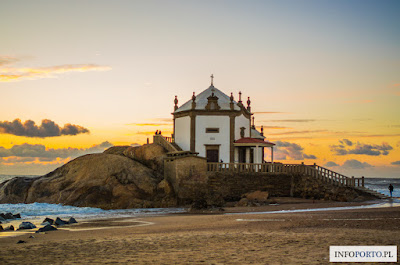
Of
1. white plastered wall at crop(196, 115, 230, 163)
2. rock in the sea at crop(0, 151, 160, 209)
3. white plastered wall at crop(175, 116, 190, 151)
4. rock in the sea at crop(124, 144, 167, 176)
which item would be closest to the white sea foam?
rock in the sea at crop(0, 151, 160, 209)

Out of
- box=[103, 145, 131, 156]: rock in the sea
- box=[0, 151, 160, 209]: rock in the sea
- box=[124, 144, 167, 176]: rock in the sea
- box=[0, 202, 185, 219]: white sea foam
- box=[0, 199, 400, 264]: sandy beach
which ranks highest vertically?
box=[103, 145, 131, 156]: rock in the sea

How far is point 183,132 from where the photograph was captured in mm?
51500

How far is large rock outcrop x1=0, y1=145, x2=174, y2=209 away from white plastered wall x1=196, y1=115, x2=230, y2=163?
4.48m

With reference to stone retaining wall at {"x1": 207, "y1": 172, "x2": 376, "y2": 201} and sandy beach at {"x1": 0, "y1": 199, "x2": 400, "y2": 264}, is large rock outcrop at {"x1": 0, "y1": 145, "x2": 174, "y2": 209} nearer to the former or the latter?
stone retaining wall at {"x1": 207, "y1": 172, "x2": 376, "y2": 201}

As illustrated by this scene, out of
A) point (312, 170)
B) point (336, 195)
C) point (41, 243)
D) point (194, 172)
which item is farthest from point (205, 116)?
point (41, 243)

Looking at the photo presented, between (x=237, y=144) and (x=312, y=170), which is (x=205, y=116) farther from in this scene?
(x=312, y=170)

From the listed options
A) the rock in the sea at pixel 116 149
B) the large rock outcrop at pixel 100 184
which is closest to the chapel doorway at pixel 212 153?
the large rock outcrop at pixel 100 184

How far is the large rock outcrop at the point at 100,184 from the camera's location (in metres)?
41.1

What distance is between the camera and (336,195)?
40.4m

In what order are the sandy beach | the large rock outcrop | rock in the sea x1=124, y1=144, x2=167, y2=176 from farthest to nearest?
1. rock in the sea x1=124, y1=144, x2=167, y2=176
2. the large rock outcrop
3. the sandy beach

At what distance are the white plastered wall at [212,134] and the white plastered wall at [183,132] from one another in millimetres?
1278

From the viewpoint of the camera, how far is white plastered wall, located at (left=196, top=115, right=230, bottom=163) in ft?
164

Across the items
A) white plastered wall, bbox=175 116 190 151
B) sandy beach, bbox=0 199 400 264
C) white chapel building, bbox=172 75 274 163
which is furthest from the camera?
white plastered wall, bbox=175 116 190 151

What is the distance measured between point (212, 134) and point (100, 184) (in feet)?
44.9
